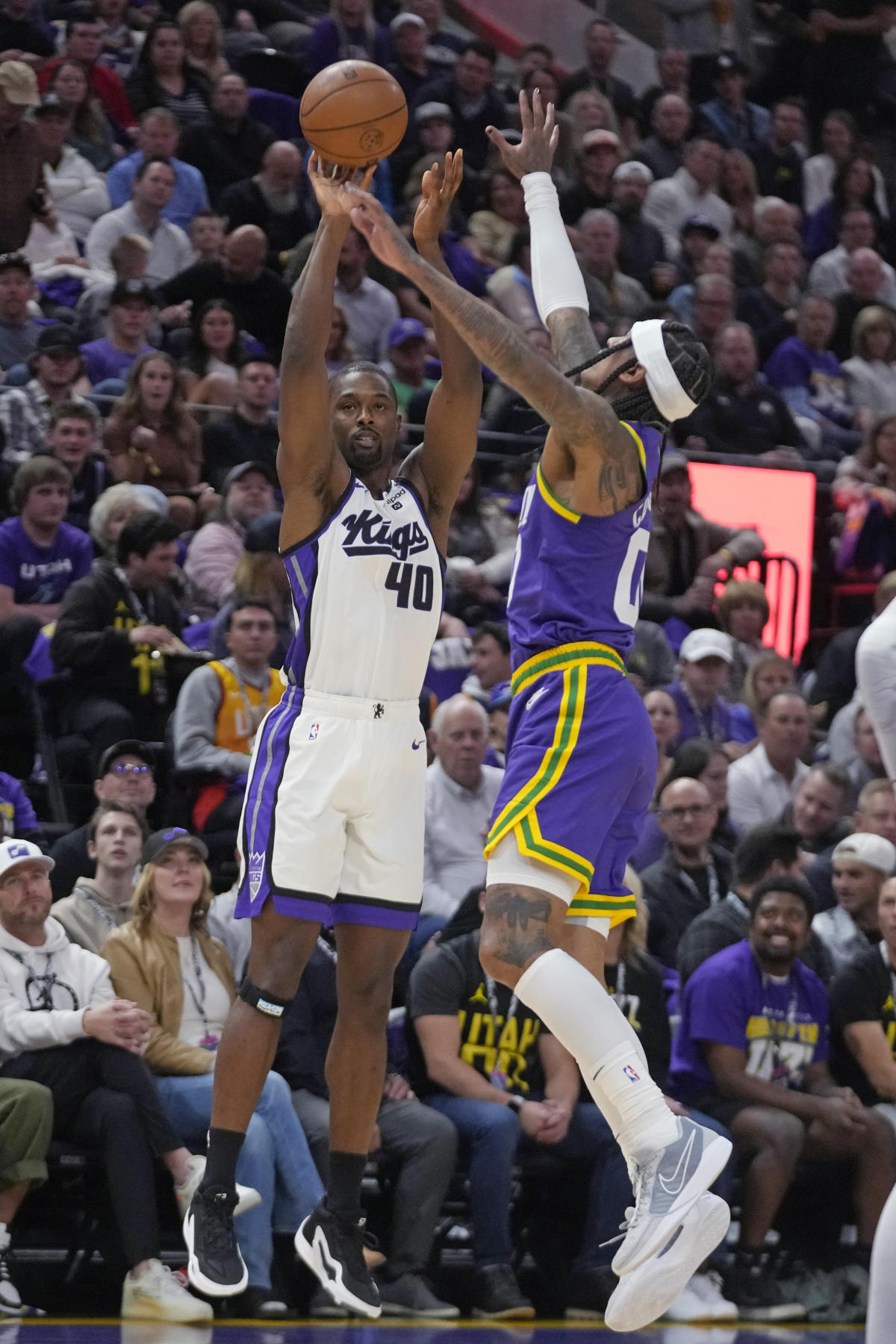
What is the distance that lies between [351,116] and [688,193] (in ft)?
34.9

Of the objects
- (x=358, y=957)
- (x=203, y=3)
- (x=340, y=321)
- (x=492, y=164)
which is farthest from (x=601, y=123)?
(x=358, y=957)

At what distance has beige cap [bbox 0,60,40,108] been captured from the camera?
12086mm

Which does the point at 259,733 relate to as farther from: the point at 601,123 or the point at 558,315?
the point at 601,123

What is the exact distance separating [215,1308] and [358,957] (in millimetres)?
2416

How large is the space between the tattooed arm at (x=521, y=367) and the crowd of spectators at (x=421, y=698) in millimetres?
1670

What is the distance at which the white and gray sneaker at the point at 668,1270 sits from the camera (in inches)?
210

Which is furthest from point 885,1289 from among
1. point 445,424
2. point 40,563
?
point 40,563

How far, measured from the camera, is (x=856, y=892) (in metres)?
9.38

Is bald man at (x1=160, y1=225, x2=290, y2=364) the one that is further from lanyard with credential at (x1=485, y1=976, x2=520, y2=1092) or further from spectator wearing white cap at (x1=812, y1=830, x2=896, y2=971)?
lanyard with credential at (x1=485, y1=976, x2=520, y2=1092)

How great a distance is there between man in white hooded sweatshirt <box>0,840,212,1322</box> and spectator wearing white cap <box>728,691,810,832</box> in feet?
12.5

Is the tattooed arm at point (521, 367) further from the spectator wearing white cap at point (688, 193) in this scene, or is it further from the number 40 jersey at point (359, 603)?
the spectator wearing white cap at point (688, 193)

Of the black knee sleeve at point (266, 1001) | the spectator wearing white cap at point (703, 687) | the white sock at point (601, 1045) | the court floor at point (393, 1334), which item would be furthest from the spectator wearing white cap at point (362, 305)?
the white sock at point (601, 1045)

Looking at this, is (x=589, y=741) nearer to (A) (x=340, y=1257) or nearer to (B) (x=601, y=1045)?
(B) (x=601, y=1045)

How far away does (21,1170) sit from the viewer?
7438 millimetres
